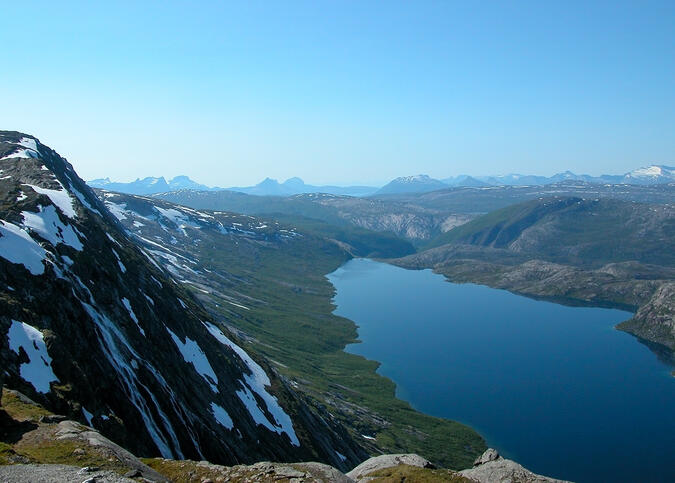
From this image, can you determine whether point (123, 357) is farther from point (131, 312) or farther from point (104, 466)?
point (104, 466)

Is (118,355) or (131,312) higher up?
(131,312)

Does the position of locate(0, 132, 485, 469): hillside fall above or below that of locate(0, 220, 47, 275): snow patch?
below

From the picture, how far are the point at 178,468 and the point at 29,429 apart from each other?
795 cm

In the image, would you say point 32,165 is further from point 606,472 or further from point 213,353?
point 606,472

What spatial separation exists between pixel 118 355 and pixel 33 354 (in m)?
14.3

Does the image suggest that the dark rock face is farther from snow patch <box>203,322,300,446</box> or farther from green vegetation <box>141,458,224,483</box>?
green vegetation <box>141,458,224,483</box>

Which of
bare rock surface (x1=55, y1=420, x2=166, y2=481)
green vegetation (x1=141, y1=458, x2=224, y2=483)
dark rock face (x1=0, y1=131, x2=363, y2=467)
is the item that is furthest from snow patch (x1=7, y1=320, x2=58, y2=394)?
green vegetation (x1=141, y1=458, x2=224, y2=483)

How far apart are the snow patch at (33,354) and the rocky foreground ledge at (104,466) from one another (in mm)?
3859

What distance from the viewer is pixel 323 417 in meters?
97.9

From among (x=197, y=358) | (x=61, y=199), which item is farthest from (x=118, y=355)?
(x=61, y=199)

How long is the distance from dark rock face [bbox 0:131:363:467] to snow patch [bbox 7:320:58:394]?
9 cm

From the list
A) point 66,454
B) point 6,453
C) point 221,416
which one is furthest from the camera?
point 221,416

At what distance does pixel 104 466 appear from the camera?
22.0 meters

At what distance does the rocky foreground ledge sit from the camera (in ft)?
67.1
